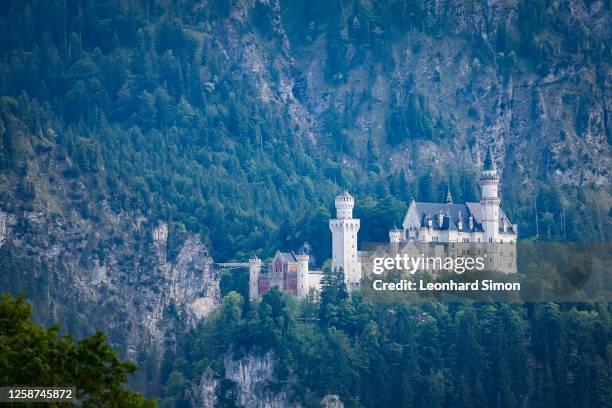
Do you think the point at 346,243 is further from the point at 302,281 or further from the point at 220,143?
the point at 220,143

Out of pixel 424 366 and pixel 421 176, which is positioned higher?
pixel 421 176

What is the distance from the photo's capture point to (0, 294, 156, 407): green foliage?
73500 millimetres

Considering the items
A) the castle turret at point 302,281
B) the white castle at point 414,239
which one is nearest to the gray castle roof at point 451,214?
the white castle at point 414,239

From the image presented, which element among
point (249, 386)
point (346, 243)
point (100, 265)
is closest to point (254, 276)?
point (346, 243)

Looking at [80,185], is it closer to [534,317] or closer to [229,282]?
[229,282]

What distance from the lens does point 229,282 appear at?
166 metres

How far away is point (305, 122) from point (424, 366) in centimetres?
4797

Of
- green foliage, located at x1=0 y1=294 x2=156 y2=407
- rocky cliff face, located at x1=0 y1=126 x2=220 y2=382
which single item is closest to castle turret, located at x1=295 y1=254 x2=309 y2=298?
rocky cliff face, located at x1=0 y1=126 x2=220 y2=382

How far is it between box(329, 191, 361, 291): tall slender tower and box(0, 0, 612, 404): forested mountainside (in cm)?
664

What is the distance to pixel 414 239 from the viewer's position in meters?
155

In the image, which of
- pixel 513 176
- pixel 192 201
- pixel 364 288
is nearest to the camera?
pixel 364 288

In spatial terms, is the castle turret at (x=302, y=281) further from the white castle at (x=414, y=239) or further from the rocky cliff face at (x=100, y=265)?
the rocky cliff face at (x=100, y=265)

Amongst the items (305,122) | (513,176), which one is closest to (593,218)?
(513,176)

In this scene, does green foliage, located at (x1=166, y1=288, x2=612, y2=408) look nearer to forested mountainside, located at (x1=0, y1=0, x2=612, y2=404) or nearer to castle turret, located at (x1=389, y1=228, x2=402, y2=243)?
castle turret, located at (x1=389, y1=228, x2=402, y2=243)
